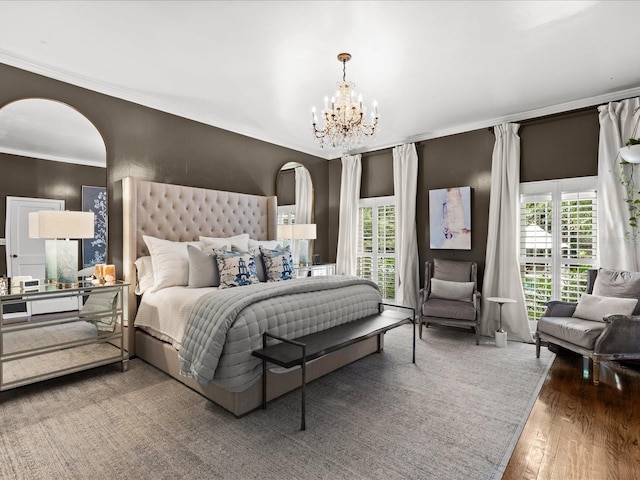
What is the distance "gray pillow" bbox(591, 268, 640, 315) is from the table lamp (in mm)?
5020

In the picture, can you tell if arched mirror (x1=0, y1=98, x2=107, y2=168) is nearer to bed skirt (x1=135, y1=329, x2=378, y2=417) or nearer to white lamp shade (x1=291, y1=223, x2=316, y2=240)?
bed skirt (x1=135, y1=329, x2=378, y2=417)

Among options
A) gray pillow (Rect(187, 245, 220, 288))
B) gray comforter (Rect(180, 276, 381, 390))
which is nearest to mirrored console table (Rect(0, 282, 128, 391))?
gray pillow (Rect(187, 245, 220, 288))

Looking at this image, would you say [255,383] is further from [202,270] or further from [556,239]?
[556,239]

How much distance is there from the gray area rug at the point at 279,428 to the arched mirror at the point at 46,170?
1214 mm

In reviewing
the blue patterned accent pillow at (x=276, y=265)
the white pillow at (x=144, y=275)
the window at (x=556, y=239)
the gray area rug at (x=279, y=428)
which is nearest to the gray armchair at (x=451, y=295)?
the window at (x=556, y=239)

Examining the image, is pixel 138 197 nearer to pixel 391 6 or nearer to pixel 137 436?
pixel 137 436

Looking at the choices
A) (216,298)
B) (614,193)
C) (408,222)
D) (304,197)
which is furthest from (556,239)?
(216,298)

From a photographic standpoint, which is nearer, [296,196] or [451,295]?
[451,295]

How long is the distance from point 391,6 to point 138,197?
3058mm

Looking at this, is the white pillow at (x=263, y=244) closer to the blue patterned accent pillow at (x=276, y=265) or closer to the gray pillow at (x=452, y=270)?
the blue patterned accent pillow at (x=276, y=265)

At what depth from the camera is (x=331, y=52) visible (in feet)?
10.0

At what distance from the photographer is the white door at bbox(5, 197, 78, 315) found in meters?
3.10

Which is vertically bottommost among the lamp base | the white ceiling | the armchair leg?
the armchair leg

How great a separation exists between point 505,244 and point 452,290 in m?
0.90
